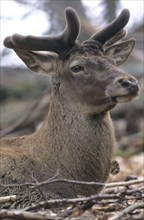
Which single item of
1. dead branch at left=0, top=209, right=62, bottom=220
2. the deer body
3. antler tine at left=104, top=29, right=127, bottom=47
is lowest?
dead branch at left=0, top=209, right=62, bottom=220

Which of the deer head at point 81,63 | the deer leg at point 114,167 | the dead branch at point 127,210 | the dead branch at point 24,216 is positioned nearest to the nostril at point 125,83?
the deer head at point 81,63

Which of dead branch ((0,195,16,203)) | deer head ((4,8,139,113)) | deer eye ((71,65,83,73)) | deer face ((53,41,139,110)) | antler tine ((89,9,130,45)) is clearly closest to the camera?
dead branch ((0,195,16,203))

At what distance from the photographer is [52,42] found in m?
8.79

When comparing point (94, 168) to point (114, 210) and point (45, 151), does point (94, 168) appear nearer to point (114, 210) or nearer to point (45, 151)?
point (45, 151)

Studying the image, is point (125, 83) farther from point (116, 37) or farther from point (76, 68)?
point (116, 37)

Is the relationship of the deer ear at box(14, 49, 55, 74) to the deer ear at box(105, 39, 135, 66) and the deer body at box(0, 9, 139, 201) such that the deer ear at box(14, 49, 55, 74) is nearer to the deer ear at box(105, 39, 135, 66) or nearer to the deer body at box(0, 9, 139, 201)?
the deer body at box(0, 9, 139, 201)

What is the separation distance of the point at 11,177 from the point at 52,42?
180 cm

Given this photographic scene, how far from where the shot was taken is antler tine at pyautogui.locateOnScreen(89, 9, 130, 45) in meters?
9.16

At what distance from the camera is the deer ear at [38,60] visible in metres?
9.20

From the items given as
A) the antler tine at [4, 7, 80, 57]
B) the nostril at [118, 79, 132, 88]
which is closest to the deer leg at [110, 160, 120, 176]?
the nostril at [118, 79, 132, 88]

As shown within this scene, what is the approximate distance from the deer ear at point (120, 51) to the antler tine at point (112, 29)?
12.6 inches

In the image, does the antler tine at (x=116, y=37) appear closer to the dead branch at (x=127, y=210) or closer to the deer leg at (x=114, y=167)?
the deer leg at (x=114, y=167)

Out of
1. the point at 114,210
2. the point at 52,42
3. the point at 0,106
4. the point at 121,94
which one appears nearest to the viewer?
the point at 114,210

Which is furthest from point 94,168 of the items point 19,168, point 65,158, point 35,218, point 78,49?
point 35,218
